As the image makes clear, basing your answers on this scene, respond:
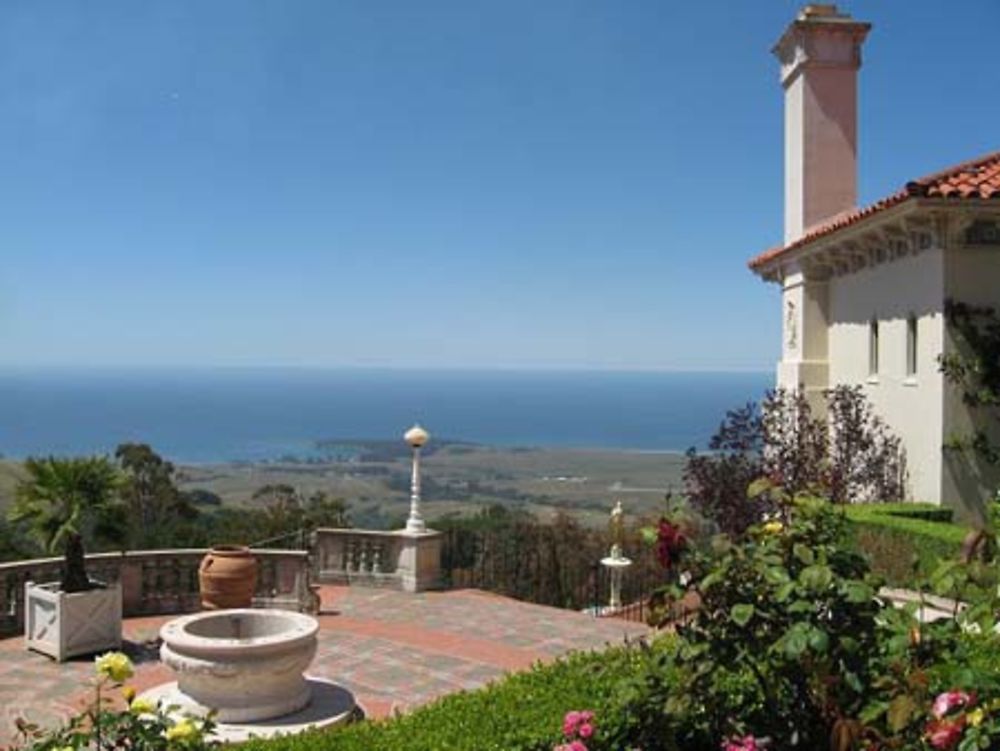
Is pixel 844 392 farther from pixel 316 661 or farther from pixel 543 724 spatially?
pixel 543 724

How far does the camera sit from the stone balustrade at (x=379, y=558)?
639 inches

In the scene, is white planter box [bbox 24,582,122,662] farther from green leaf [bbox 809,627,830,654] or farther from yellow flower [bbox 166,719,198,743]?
green leaf [bbox 809,627,830,654]

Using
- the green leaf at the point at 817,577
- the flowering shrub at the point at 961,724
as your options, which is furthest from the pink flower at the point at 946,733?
the green leaf at the point at 817,577

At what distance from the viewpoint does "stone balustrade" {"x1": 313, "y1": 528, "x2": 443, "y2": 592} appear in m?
16.2

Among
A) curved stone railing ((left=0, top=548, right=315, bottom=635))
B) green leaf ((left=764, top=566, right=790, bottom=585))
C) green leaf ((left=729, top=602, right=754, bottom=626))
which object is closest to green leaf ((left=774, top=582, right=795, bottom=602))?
green leaf ((left=764, top=566, right=790, bottom=585))

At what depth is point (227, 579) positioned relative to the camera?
12.9 metres

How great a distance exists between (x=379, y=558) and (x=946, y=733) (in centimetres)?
1343

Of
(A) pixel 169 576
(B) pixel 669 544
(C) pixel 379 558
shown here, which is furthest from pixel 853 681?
(C) pixel 379 558

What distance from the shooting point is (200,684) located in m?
9.12

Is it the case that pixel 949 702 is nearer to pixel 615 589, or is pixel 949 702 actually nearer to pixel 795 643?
pixel 795 643

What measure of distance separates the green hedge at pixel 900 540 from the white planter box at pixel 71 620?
868cm

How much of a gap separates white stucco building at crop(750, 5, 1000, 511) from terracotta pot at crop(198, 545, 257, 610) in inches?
369

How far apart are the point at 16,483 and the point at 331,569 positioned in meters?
5.58

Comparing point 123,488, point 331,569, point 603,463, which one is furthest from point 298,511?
point 603,463
